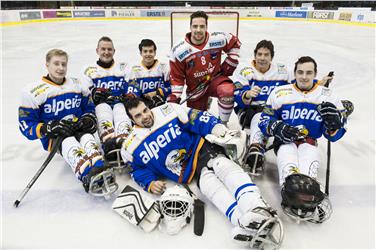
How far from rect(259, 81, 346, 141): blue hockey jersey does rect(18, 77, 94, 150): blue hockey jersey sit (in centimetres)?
125

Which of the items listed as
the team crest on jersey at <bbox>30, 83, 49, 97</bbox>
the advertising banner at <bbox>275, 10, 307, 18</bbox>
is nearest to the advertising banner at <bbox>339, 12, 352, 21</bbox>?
the advertising banner at <bbox>275, 10, 307, 18</bbox>

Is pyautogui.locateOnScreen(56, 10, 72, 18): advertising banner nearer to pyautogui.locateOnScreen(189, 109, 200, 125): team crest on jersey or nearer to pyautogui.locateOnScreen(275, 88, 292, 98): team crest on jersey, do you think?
pyautogui.locateOnScreen(189, 109, 200, 125): team crest on jersey

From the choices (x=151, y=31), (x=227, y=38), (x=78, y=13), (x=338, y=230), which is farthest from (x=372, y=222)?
(x=78, y=13)

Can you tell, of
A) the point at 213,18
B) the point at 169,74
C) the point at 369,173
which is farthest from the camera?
the point at 213,18

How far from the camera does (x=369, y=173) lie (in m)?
1.94

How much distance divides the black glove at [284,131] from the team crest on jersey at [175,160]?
1.77 feet

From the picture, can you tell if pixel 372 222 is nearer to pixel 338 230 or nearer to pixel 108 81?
pixel 338 230

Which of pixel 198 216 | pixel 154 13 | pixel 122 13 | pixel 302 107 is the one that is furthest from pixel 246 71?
pixel 122 13

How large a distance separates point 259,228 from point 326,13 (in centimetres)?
1164

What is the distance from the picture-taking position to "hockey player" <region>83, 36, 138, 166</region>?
2.14m

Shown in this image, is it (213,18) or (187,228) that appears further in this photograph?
(213,18)

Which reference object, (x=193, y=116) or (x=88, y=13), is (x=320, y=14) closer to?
(x=88, y=13)

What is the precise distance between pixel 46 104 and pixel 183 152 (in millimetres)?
929

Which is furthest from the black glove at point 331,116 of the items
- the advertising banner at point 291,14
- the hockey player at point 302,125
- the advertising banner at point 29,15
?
the advertising banner at point 29,15
